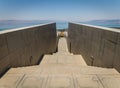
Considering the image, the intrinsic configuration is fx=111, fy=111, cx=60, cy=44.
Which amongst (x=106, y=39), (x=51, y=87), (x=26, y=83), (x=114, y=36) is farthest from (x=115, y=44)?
(x=26, y=83)

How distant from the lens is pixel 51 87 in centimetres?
196

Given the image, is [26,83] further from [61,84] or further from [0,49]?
[0,49]

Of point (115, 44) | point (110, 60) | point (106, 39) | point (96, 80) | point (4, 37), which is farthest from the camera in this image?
point (106, 39)

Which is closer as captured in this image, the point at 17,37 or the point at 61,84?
the point at 61,84

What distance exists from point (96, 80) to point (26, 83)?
1347mm

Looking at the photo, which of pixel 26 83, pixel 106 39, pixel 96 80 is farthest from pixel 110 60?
pixel 26 83

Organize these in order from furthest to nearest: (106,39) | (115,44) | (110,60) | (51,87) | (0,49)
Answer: (106,39)
(110,60)
(115,44)
(0,49)
(51,87)

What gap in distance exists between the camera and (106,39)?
3.23 meters

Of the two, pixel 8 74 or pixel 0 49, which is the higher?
pixel 0 49

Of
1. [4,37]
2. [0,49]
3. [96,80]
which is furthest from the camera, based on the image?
[4,37]

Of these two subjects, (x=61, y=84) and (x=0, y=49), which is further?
(x=0, y=49)

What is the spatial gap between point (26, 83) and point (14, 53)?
131 cm

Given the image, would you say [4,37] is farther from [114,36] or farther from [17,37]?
[114,36]

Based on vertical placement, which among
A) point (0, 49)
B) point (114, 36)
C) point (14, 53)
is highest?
point (114, 36)
